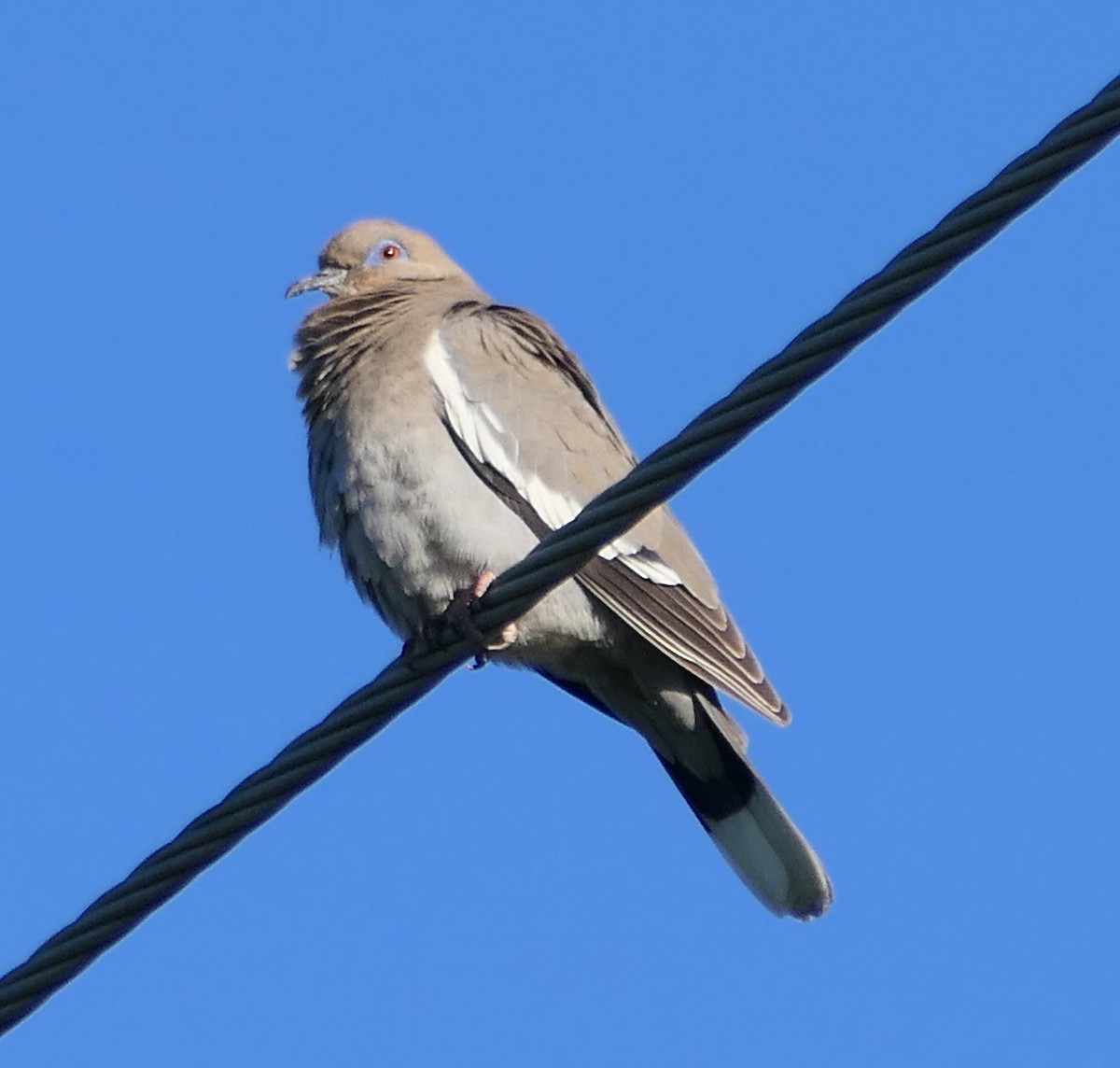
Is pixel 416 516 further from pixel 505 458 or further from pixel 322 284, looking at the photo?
pixel 322 284

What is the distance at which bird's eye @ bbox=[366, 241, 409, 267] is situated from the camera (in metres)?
6.51

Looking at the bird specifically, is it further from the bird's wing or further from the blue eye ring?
the blue eye ring

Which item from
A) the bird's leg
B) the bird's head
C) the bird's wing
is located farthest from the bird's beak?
the bird's leg

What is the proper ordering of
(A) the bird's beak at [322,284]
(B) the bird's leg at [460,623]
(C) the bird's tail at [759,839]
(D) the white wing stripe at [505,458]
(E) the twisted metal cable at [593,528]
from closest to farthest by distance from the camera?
1. (E) the twisted metal cable at [593,528]
2. (B) the bird's leg at [460,623]
3. (D) the white wing stripe at [505,458]
4. (C) the bird's tail at [759,839]
5. (A) the bird's beak at [322,284]

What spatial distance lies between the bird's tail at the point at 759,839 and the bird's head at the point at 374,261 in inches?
70.4

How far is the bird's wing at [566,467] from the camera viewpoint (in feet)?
17.0

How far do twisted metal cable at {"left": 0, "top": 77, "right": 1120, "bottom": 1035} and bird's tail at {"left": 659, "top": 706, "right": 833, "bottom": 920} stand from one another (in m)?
2.16

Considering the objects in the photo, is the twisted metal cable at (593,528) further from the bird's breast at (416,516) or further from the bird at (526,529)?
the bird's breast at (416,516)

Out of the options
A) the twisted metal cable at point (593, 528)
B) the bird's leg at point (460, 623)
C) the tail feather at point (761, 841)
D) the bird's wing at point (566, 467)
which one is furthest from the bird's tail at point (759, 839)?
the twisted metal cable at point (593, 528)

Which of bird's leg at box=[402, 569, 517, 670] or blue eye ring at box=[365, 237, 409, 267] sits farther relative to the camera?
blue eye ring at box=[365, 237, 409, 267]

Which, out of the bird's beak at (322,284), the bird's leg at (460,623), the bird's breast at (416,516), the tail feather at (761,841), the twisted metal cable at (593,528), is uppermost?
the bird's beak at (322,284)

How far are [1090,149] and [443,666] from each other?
1340 mm

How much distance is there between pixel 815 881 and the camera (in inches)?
215

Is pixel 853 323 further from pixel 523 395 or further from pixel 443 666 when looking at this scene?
pixel 523 395
